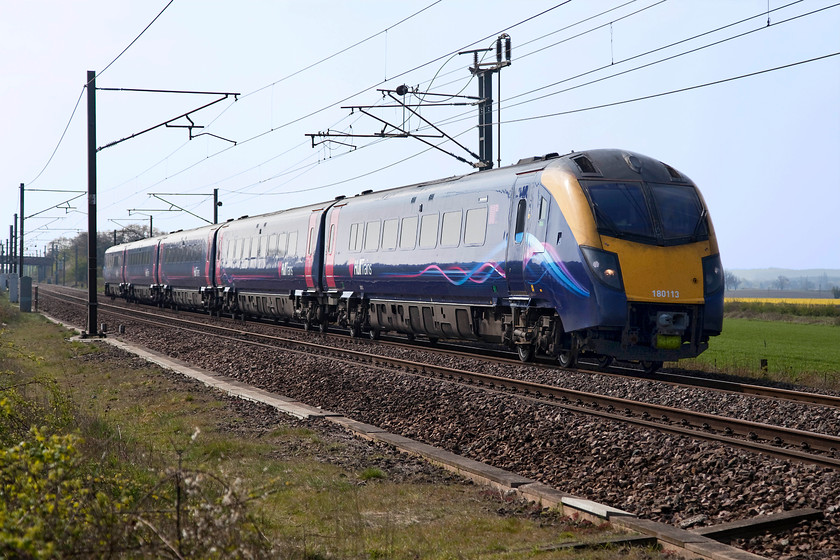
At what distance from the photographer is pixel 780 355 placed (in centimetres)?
2517

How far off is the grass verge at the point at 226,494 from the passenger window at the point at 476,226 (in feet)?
20.2

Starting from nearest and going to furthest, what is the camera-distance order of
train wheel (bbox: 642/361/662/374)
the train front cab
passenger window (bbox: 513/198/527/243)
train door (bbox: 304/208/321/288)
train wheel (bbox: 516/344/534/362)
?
the train front cab → train wheel (bbox: 642/361/662/374) → passenger window (bbox: 513/198/527/243) → train wheel (bbox: 516/344/534/362) → train door (bbox: 304/208/321/288)

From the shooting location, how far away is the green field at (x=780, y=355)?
1673 cm

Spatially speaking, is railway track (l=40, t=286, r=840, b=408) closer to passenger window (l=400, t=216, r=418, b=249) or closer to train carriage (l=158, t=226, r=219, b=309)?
passenger window (l=400, t=216, r=418, b=249)

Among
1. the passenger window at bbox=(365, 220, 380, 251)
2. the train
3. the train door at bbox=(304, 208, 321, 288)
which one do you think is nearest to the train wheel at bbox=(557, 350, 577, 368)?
the train

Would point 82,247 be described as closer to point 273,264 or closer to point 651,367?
point 273,264

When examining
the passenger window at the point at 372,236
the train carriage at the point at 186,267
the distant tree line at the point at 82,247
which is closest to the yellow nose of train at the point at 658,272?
the passenger window at the point at 372,236

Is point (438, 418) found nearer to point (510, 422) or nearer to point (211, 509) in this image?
point (510, 422)

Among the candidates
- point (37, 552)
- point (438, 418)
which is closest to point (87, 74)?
point (438, 418)

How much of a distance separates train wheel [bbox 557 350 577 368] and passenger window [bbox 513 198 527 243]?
214cm

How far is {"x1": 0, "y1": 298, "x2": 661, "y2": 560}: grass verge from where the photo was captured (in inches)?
151

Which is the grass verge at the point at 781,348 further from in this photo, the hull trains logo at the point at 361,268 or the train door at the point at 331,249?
the train door at the point at 331,249

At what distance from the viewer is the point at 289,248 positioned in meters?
27.1

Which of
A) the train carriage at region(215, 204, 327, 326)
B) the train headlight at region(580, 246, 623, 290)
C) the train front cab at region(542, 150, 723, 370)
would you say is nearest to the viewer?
the train headlight at region(580, 246, 623, 290)
